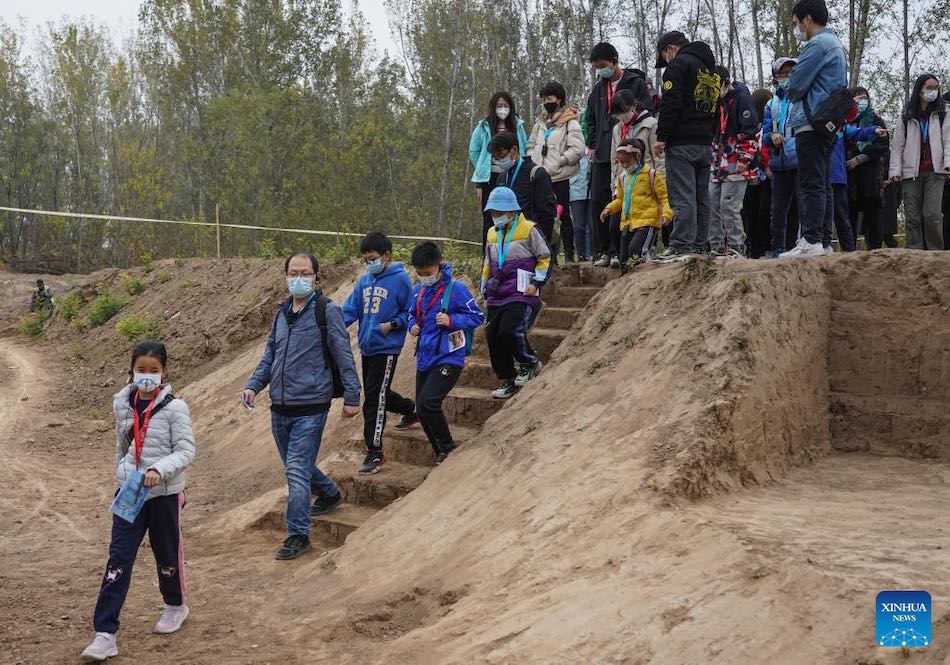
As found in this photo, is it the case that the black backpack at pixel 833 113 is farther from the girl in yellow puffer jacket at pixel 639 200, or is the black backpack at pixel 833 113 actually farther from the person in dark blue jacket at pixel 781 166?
the girl in yellow puffer jacket at pixel 639 200

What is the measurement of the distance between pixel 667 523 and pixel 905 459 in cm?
236

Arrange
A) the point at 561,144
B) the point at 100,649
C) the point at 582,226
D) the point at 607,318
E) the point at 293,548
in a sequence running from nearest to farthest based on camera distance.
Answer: the point at 100,649
the point at 293,548
the point at 607,318
the point at 561,144
the point at 582,226

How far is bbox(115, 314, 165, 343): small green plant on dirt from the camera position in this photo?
1712 cm

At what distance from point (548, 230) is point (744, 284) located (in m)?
→ 2.96

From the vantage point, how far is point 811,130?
735 centimetres

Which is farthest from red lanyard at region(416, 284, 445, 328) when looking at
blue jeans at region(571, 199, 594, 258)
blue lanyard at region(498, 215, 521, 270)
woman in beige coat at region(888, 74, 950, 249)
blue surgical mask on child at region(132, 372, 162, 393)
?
woman in beige coat at region(888, 74, 950, 249)

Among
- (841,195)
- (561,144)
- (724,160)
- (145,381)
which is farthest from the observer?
(561,144)

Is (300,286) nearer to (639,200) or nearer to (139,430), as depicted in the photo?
(139,430)

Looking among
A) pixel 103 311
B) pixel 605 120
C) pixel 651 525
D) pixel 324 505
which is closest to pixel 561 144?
pixel 605 120

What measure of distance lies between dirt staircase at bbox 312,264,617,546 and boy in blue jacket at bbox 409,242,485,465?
30cm

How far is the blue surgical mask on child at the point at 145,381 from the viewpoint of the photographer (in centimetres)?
531

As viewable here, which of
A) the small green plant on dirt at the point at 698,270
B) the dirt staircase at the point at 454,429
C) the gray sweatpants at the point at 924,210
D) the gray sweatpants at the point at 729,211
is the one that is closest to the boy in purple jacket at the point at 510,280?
the dirt staircase at the point at 454,429

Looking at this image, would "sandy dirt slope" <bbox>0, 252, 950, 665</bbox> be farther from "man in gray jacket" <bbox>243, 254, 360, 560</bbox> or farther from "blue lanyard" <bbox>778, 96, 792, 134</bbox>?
"blue lanyard" <bbox>778, 96, 792, 134</bbox>

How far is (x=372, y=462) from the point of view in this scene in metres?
7.77
